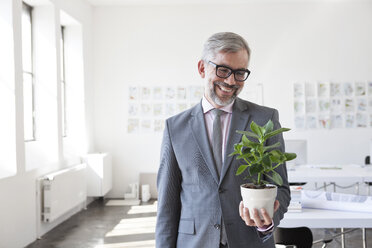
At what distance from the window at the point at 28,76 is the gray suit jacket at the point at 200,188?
4.64 meters

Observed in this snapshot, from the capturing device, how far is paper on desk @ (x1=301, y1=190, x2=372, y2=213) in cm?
296

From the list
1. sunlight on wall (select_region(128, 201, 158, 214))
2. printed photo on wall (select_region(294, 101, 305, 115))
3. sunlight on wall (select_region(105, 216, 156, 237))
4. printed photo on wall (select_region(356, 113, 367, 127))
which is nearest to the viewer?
sunlight on wall (select_region(105, 216, 156, 237))

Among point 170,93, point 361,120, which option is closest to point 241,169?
point 170,93

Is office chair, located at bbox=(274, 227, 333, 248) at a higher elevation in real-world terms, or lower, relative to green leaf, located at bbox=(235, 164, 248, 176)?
lower

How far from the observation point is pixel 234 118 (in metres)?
1.63

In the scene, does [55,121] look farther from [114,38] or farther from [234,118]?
[234,118]

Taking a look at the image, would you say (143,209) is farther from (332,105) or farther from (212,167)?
(212,167)

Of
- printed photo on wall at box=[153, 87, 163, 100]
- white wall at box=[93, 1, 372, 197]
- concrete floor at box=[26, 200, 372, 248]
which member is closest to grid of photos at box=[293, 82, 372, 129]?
white wall at box=[93, 1, 372, 197]

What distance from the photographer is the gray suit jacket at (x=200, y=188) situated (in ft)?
5.07

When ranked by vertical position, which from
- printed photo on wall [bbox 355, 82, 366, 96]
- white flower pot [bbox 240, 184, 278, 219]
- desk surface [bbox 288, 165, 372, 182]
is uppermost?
printed photo on wall [bbox 355, 82, 366, 96]

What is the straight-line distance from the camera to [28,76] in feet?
19.5

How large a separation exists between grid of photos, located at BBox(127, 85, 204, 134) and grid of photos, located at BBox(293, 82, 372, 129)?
1.84 m

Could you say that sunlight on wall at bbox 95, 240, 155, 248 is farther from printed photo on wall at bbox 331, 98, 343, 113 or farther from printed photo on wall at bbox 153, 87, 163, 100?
printed photo on wall at bbox 331, 98, 343, 113

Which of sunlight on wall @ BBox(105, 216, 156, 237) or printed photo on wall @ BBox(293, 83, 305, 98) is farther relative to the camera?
printed photo on wall @ BBox(293, 83, 305, 98)
